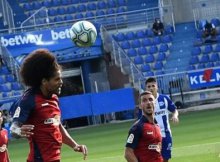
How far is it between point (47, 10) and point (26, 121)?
3105cm

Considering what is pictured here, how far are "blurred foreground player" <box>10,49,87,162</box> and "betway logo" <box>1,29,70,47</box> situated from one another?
26.9 m

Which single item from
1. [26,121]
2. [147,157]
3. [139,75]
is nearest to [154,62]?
[139,75]

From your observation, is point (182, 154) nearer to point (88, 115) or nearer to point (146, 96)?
point (146, 96)

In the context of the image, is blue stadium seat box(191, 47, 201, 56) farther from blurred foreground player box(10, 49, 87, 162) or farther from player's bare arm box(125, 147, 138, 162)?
blurred foreground player box(10, 49, 87, 162)

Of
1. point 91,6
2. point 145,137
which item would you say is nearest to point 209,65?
point 91,6

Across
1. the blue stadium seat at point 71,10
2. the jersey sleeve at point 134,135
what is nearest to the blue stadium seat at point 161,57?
the blue stadium seat at point 71,10

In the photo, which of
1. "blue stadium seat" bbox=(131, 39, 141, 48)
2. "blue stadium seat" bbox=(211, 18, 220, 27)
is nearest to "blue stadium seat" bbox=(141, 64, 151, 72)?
"blue stadium seat" bbox=(131, 39, 141, 48)

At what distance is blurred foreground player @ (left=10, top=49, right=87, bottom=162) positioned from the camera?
6168 millimetres

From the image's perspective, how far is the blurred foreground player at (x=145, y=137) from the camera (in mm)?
8164

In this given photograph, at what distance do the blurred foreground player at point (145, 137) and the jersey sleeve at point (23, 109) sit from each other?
2.10 metres

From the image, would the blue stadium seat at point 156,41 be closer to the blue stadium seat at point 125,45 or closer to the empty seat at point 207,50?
the blue stadium seat at point 125,45

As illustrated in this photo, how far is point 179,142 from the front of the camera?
18.4m

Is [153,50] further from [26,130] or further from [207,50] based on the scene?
[26,130]

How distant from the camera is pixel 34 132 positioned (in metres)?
6.39
